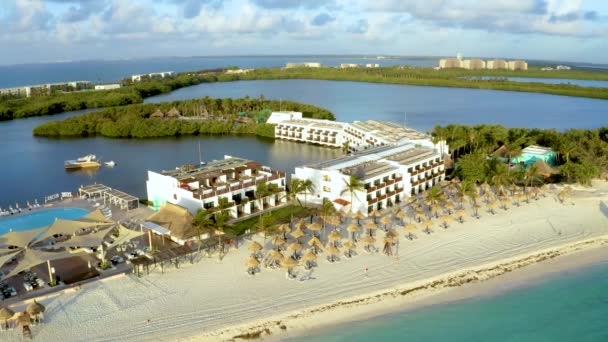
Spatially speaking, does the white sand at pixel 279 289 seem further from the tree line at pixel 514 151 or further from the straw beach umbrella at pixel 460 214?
the tree line at pixel 514 151

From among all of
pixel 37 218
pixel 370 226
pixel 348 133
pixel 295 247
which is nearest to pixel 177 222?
pixel 295 247

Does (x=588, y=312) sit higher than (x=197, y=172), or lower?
lower

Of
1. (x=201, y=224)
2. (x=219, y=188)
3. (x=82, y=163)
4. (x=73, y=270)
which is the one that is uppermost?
(x=219, y=188)

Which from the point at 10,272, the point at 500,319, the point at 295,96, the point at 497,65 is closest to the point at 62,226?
the point at 10,272

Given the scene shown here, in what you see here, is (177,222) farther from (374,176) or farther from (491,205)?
(491,205)

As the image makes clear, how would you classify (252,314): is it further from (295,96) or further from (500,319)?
(295,96)

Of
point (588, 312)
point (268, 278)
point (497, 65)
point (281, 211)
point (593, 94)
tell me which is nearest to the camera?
point (588, 312)
